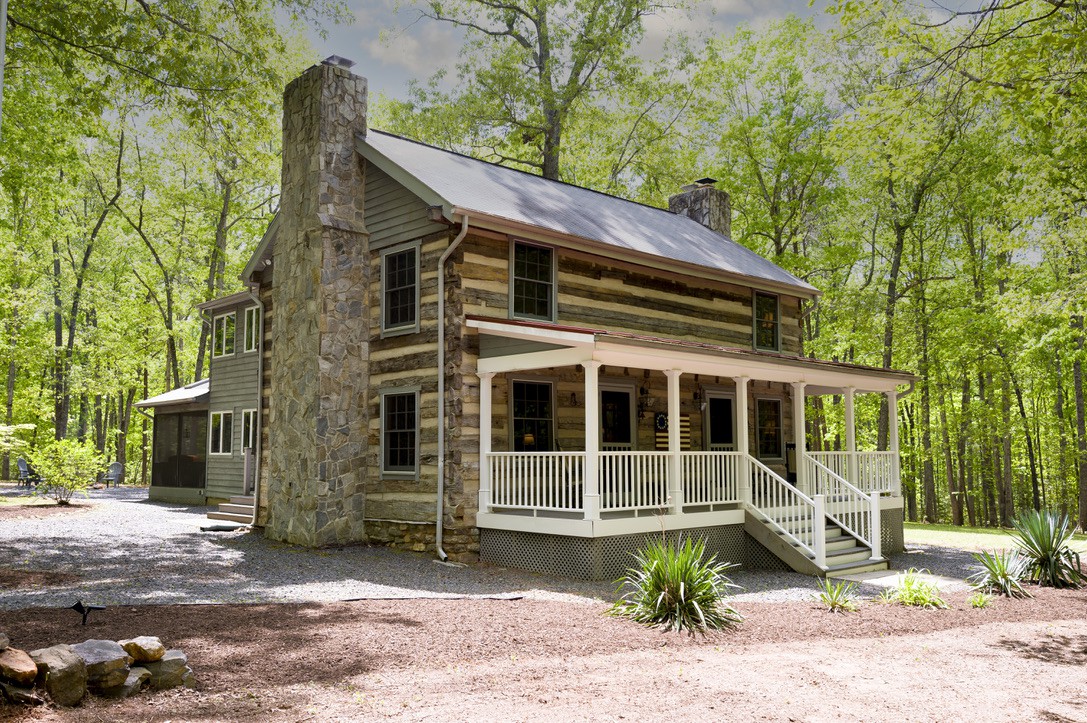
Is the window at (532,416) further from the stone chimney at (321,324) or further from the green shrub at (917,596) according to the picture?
the green shrub at (917,596)

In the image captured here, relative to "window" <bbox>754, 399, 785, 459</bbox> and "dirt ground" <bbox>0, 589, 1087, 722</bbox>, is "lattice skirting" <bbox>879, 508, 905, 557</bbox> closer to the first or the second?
"window" <bbox>754, 399, 785, 459</bbox>

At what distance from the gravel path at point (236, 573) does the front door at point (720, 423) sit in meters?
4.37

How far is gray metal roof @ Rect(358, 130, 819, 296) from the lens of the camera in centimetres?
1462

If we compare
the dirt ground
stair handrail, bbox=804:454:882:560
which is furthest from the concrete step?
stair handrail, bbox=804:454:882:560

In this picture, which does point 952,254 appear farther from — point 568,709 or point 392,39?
point 568,709

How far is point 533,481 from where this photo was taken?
13.6 m

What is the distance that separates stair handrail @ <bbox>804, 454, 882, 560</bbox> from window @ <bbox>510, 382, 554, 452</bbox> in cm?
494

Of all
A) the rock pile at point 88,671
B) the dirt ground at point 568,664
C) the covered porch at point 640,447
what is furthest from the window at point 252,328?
the rock pile at point 88,671

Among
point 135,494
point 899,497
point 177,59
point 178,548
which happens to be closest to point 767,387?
point 899,497

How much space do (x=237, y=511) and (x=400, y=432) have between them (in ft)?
19.3

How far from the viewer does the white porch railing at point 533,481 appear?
42.1 ft

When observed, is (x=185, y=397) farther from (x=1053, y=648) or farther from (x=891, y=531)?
(x=1053, y=648)

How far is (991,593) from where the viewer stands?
11703mm

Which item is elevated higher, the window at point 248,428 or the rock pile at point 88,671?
the window at point 248,428
